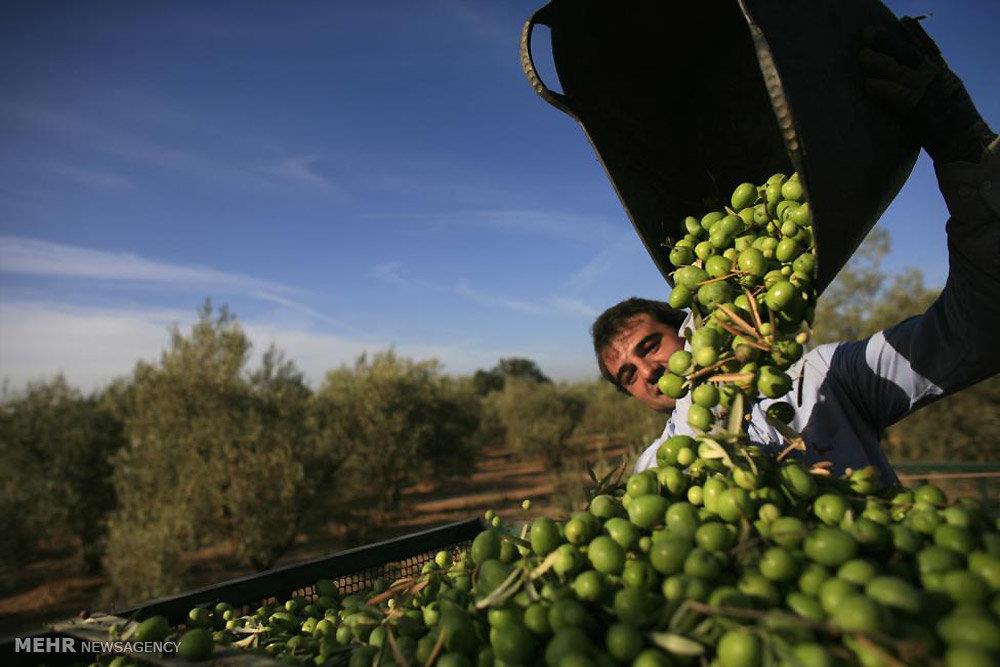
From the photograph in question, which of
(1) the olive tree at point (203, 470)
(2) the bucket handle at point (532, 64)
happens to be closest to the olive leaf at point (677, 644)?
(2) the bucket handle at point (532, 64)

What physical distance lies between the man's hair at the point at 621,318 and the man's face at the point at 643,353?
A: 42 mm

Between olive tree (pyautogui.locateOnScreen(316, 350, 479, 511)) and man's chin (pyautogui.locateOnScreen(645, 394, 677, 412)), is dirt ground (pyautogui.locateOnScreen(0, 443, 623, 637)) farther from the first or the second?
man's chin (pyautogui.locateOnScreen(645, 394, 677, 412))

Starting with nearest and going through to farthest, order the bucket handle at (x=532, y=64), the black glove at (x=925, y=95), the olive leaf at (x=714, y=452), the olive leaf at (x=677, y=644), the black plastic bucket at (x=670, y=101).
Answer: the olive leaf at (x=677, y=644)
the olive leaf at (x=714, y=452)
the black glove at (x=925, y=95)
the bucket handle at (x=532, y=64)
the black plastic bucket at (x=670, y=101)

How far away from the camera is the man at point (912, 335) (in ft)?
6.31

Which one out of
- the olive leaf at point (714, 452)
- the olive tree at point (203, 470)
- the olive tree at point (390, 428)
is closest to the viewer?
the olive leaf at point (714, 452)

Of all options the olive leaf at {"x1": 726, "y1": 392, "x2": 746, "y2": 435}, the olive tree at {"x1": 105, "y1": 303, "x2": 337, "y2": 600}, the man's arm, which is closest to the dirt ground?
the olive tree at {"x1": 105, "y1": 303, "x2": 337, "y2": 600}

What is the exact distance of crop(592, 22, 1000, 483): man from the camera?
192cm

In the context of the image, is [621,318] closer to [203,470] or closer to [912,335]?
[912,335]

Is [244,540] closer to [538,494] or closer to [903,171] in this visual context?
[538,494]

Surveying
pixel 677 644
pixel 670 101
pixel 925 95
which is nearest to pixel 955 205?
pixel 925 95

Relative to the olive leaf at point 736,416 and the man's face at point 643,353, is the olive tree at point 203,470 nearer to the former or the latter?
the man's face at point 643,353

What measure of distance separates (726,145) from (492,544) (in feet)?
8.51

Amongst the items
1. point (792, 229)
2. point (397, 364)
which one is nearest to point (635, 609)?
point (792, 229)

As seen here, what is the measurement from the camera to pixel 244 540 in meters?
11.7
